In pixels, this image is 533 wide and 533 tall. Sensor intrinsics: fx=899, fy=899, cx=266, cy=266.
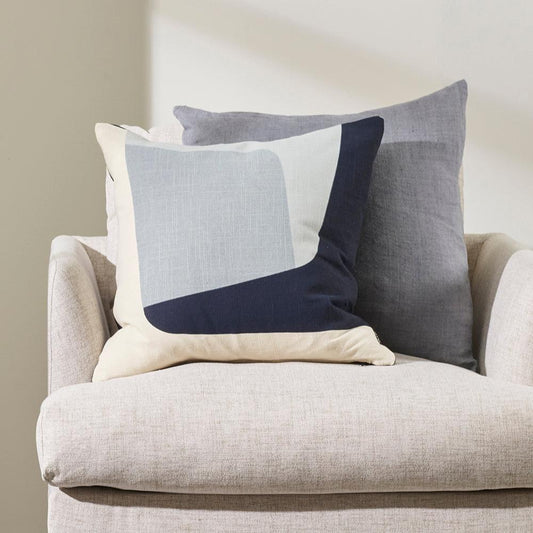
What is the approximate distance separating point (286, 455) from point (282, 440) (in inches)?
0.8

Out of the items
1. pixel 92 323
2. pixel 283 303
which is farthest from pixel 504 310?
pixel 92 323

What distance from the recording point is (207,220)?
1.52m

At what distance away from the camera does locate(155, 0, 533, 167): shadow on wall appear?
2396 millimetres

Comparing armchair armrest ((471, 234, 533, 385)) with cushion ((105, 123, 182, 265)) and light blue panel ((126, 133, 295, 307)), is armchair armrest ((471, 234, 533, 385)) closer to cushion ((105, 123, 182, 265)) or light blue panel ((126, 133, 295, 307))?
light blue panel ((126, 133, 295, 307))

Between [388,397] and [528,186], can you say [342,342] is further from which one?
[528,186]

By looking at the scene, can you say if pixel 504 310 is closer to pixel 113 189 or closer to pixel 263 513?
pixel 263 513

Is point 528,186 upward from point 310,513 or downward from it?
upward

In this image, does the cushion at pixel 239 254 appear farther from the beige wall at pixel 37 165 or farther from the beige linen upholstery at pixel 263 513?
the beige wall at pixel 37 165

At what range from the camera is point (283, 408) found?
4.16ft

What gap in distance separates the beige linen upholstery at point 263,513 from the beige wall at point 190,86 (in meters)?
1.10

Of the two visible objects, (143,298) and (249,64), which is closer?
(143,298)

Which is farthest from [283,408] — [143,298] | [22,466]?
[22,466]

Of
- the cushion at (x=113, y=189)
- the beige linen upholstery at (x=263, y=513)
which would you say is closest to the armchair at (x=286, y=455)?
the beige linen upholstery at (x=263, y=513)

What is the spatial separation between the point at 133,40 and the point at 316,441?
1489 mm
